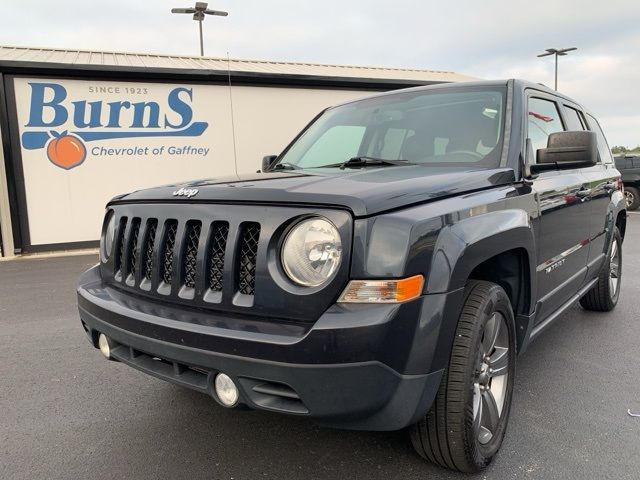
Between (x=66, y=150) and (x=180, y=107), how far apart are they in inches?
88.7

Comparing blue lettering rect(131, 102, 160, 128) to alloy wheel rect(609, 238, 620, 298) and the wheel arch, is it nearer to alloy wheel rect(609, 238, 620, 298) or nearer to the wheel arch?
alloy wheel rect(609, 238, 620, 298)

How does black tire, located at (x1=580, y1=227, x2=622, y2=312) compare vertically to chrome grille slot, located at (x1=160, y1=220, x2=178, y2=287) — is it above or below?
below

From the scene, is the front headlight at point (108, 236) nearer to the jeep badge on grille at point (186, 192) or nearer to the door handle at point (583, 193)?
the jeep badge on grille at point (186, 192)

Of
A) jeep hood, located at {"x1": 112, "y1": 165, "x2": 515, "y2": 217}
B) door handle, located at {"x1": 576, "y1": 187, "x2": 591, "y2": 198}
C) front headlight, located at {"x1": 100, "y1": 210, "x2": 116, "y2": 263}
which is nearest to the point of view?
jeep hood, located at {"x1": 112, "y1": 165, "x2": 515, "y2": 217}

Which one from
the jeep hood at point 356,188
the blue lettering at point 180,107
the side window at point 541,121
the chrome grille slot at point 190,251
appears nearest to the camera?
the jeep hood at point 356,188

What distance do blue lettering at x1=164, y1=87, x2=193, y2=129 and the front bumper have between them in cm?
881

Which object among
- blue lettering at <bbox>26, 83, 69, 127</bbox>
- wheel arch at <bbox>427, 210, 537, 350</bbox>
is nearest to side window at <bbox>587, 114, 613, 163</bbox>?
wheel arch at <bbox>427, 210, 537, 350</bbox>

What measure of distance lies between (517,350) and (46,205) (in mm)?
9188

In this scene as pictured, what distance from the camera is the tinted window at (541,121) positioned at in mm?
2992

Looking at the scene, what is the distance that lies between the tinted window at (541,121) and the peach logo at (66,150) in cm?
857

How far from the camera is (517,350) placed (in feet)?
8.52

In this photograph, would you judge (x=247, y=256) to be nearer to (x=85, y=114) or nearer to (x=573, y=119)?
(x=573, y=119)

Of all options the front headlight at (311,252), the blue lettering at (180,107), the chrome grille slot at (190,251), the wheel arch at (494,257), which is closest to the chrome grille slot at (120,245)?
the chrome grille slot at (190,251)

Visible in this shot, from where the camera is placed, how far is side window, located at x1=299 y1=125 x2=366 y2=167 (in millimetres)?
3146
